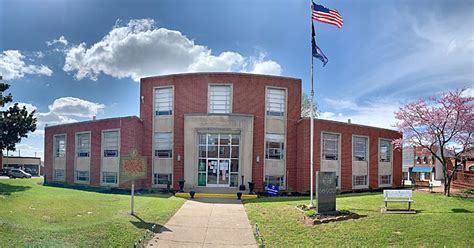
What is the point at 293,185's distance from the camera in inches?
987

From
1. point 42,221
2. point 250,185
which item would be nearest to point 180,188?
point 250,185

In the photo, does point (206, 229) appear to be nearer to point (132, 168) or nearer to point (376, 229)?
point (132, 168)

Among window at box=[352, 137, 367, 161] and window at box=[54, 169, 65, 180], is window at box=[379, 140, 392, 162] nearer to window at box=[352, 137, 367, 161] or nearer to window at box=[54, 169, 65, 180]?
window at box=[352, 137, 367, 161]

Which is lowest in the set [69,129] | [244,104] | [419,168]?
[419,168]

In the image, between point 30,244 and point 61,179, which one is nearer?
point 30,244

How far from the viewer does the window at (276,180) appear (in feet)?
81.6

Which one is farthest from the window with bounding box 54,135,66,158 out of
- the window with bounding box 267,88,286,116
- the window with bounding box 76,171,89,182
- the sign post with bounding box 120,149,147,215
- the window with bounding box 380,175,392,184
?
the window with bounding box 380,175,392,184

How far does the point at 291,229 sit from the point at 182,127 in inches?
622

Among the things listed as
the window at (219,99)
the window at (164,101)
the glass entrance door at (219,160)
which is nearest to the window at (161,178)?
the glass entrance door at (219,160)

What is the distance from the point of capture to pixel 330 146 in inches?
1045

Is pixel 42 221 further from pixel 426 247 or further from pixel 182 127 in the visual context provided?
pixel 182 127

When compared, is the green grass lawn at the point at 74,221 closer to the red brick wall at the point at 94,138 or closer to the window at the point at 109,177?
the red brick wall at the point at 94,138

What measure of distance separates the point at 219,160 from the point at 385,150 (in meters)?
17.5

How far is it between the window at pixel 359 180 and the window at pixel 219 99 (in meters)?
13.4
